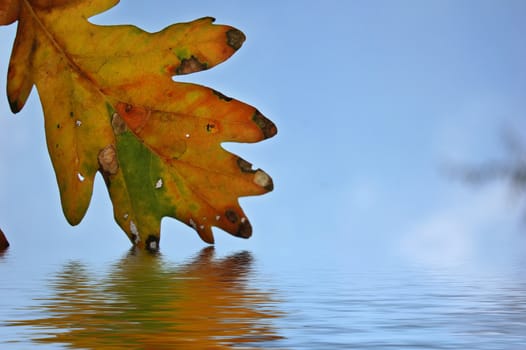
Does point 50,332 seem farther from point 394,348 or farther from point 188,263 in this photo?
point 188,263

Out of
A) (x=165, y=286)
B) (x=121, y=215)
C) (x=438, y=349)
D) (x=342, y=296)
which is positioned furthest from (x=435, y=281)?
(x=438, y=349)

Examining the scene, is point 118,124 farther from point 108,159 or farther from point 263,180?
point 263,180

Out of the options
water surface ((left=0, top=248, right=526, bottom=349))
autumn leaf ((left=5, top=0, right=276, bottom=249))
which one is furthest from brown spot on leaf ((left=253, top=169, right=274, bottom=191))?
water surface ((left=0, top=248, right=526, bottom=349))

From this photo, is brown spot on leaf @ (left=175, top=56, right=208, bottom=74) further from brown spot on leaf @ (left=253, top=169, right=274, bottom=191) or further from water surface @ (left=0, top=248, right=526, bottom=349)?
water surface @ (left=0, top=248, right=526, bottom=349)

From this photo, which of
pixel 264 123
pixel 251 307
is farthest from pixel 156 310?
pixel 264 123

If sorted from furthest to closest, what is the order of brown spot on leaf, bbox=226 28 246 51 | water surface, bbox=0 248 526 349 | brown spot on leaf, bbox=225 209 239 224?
brown spot on leaf, bbox=225 209 239 224 → brown spot on leaf, bbox=226 28 246 51 → water surface, bbox=0 248 526 349
